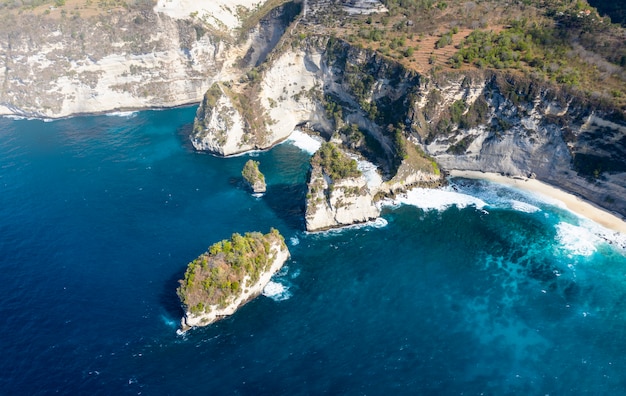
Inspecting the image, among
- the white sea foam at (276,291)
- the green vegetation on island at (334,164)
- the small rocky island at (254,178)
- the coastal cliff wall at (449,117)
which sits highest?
the coastal cliff wall at (449,117)

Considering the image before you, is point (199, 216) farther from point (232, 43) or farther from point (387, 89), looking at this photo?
point (232, 43)

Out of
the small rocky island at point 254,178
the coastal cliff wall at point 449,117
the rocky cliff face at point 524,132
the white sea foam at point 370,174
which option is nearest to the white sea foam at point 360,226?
the white sea foam at point 370,174

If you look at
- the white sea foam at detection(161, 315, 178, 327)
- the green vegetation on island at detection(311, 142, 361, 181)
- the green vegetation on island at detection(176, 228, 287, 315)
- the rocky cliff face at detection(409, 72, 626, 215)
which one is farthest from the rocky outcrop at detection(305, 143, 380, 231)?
the white sea foam at detection(161, 315, 178, 327)

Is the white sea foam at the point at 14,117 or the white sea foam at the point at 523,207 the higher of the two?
the white sea foam at the point at 523,207

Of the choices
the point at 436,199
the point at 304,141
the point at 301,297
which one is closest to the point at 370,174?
the point at 436,199

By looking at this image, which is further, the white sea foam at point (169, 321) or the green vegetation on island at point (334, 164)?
the green vegetation on island at point (334, 164)

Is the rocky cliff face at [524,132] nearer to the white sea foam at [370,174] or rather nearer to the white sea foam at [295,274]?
the white sea foam at [370,174]

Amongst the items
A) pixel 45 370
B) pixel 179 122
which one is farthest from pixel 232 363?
pixel 179 122
